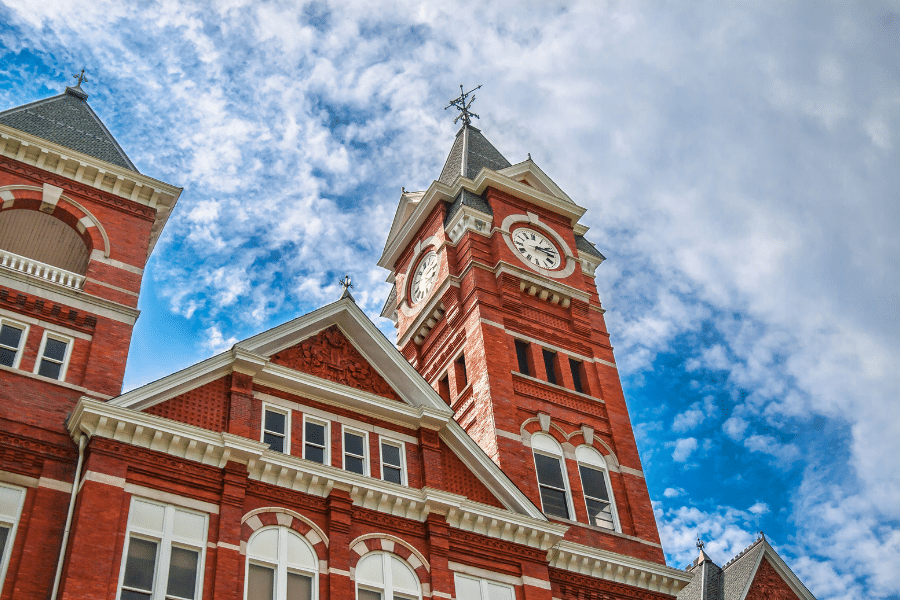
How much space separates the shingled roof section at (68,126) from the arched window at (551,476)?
16245 millimetres

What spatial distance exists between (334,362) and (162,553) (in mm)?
8569

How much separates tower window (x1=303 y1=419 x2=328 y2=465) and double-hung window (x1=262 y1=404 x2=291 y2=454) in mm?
504

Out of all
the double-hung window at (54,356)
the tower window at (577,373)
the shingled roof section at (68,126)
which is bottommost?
the double-hung window at (54,356)

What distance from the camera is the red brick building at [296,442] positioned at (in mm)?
22484

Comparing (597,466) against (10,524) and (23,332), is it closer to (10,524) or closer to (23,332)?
(23,332)

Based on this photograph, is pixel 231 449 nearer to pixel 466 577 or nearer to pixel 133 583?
pixel 133 583

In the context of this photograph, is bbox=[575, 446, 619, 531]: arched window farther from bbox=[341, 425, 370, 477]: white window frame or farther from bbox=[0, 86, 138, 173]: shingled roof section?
bbox=[0, 86, 138, 173]: shingled roof section

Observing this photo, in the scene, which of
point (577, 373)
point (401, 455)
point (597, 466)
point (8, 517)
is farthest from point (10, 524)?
point (577, 373)

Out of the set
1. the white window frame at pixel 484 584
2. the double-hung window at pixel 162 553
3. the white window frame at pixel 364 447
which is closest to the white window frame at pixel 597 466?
Result: the white window frame at pixel 484 584

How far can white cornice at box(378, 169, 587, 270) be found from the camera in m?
43.1

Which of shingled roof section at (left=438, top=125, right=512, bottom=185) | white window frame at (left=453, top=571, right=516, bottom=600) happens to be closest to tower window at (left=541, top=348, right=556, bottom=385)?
shingled roof section at (left=438, top=125, right=512, bottom=185)

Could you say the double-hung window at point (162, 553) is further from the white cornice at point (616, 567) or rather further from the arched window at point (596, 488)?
the arched window at point (596, 488)

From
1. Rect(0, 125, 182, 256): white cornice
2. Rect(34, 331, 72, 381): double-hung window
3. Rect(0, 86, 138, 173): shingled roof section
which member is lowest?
Rect(34, 331, 72, 381): double-hung window

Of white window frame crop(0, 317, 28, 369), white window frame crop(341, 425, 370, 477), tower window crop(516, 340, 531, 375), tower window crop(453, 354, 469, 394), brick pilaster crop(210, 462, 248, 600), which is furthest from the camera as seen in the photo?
tower window crop(453, 354, 469, 394)
